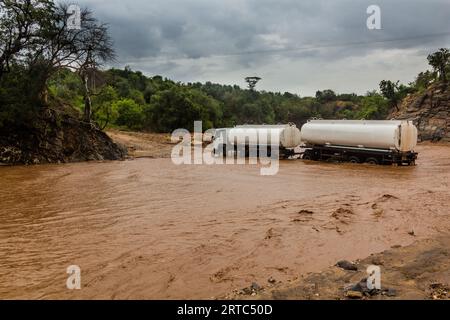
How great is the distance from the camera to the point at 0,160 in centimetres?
2584

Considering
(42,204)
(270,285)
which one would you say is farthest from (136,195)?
(270,285)

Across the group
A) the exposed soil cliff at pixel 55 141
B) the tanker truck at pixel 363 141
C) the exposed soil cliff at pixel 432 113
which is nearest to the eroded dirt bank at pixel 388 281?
the tanker truck at pixel 363 141

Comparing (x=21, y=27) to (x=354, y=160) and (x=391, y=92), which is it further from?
(x=391, y=92)

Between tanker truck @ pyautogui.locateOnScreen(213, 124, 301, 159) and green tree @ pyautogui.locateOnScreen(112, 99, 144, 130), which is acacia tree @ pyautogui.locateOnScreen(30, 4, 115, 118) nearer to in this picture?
tanker truck @ pyautogui.locateOnScreen(213, 124, 301, 159)

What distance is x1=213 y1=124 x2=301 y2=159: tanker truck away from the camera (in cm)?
3055

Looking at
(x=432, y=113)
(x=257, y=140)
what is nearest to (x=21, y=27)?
(x=257, y=140)

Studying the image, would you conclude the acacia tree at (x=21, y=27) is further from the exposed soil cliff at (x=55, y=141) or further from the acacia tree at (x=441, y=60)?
the acacia tree at (x=441, y=60)

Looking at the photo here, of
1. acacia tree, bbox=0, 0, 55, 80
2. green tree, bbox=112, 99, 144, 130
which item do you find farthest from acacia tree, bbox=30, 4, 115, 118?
green tree, bbox=112, 99, 144, 130

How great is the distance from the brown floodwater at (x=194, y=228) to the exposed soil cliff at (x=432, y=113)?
2944 centimetres

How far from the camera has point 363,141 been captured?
83.2ft

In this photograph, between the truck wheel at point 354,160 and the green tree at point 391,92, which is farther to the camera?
the green tree at point 391,92

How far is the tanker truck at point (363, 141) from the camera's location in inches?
945
